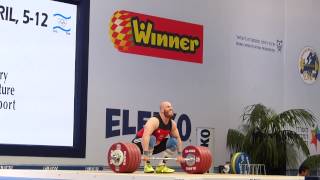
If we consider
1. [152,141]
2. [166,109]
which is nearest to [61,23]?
[166,109]

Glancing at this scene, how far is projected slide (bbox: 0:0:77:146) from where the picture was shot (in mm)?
7914

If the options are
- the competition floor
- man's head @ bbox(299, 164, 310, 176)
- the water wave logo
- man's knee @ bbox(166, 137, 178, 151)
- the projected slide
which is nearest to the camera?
the competition floor

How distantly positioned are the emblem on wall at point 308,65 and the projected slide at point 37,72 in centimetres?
500

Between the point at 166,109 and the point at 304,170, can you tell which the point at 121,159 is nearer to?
the point at 166,109

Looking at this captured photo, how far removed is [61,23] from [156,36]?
5.41ft

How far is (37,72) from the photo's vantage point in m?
8.20

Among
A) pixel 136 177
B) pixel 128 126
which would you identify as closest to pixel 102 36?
pixel 128 126

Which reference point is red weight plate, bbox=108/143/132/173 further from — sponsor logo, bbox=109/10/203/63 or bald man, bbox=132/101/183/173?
sponsor logo, bbox=109/10/203/63

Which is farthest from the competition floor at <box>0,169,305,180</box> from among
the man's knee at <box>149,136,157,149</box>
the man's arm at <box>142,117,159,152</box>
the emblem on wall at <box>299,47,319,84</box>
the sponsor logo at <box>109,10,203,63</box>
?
the emblem on wall at <box>299,47,319,84</box>

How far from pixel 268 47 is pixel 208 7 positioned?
5.24 feet

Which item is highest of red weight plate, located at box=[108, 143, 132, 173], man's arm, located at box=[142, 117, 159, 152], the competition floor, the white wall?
the white wall

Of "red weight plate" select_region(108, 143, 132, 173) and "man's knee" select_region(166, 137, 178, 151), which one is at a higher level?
"man's knee" select_region(166, 137, 178, 151)

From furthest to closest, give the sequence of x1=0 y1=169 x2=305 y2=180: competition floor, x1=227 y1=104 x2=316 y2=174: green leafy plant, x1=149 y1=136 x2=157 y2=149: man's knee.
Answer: x1=227 y1=104 x2=316 y2=174: green leafy plant
x1=149 y1=136 x2=157 y2=149: man's knee
x1=0 y1=169 x2=305 y2=180: competition floor

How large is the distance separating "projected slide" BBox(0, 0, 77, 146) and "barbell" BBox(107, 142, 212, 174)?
2572 mm
